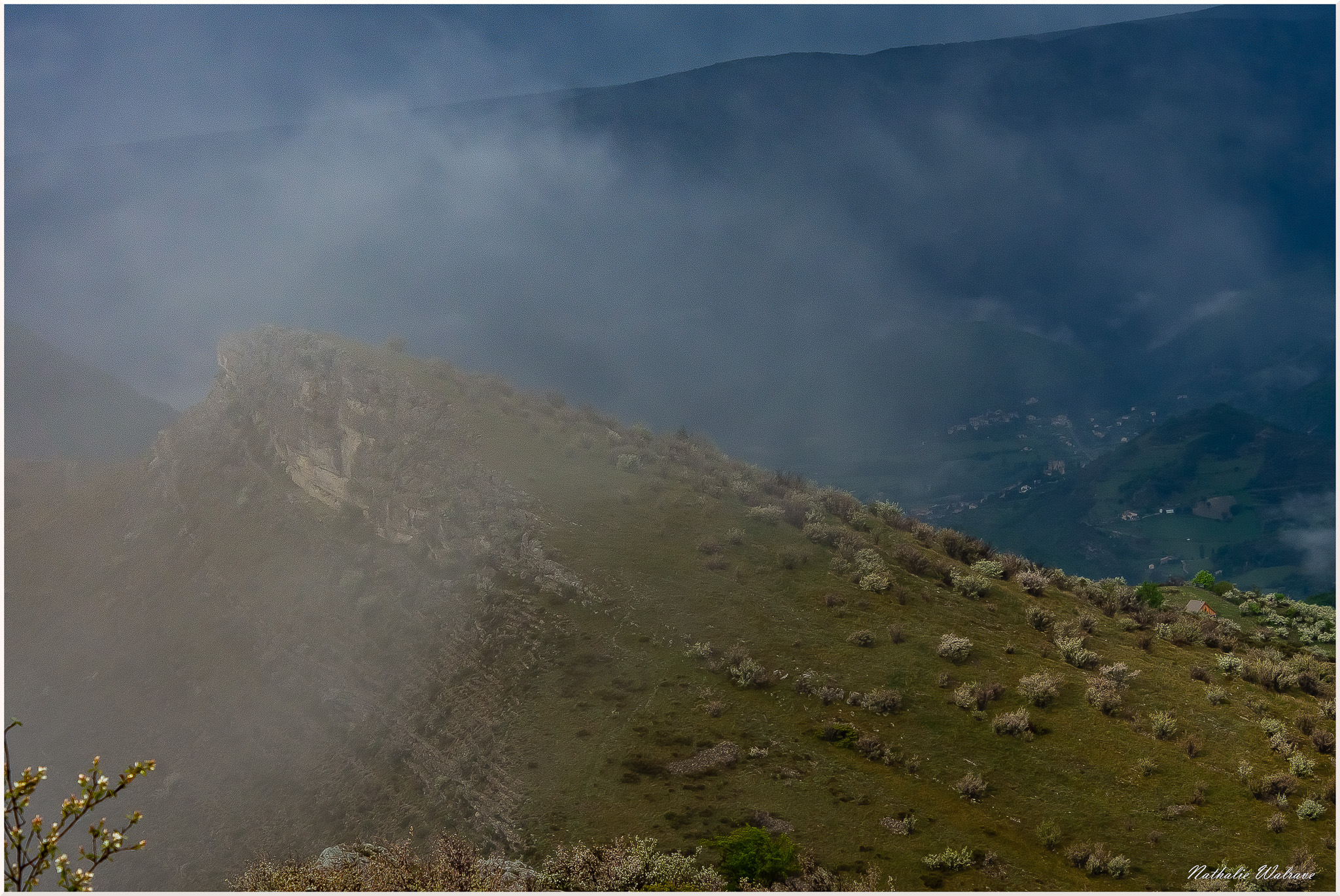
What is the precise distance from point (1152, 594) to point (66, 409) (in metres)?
117

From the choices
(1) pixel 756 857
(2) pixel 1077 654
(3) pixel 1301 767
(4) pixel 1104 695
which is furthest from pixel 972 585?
(1) pixel 756 857

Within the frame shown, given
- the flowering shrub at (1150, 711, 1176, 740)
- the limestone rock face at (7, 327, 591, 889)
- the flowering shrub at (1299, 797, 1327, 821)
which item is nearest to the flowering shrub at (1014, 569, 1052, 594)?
the flowering shrub at (1150, 711, 1176, 740)

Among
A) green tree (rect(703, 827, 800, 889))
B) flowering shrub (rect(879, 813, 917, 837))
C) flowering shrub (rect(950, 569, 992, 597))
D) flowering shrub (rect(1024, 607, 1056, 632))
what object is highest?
flowering shrub (rect(950, 569, 992, 597))

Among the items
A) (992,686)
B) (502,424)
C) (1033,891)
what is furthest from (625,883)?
(502,424)

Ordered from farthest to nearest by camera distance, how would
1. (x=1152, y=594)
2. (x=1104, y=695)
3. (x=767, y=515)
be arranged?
(x=1152, y=594), (x=767, y=515), (x=1104, y=695)

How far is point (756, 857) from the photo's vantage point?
12.9 metres

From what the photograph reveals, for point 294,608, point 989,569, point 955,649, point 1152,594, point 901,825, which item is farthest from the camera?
point 1152,594

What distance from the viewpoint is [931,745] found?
1605 centimetres

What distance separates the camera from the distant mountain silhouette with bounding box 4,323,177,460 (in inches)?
3428

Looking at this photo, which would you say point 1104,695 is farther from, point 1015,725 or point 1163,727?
point 1015,725

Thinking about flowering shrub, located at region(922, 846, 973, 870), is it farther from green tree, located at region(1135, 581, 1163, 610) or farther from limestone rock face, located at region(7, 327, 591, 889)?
green tree, located at region(1135, 581, 1163, 610)

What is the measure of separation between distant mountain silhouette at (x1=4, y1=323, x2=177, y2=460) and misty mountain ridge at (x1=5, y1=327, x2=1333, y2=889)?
63.5 metres

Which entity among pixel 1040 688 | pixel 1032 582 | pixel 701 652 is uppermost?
pixel 1032 582

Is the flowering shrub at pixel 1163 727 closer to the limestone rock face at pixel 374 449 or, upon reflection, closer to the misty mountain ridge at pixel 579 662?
the misty mountain ridge at pixel 579 662
